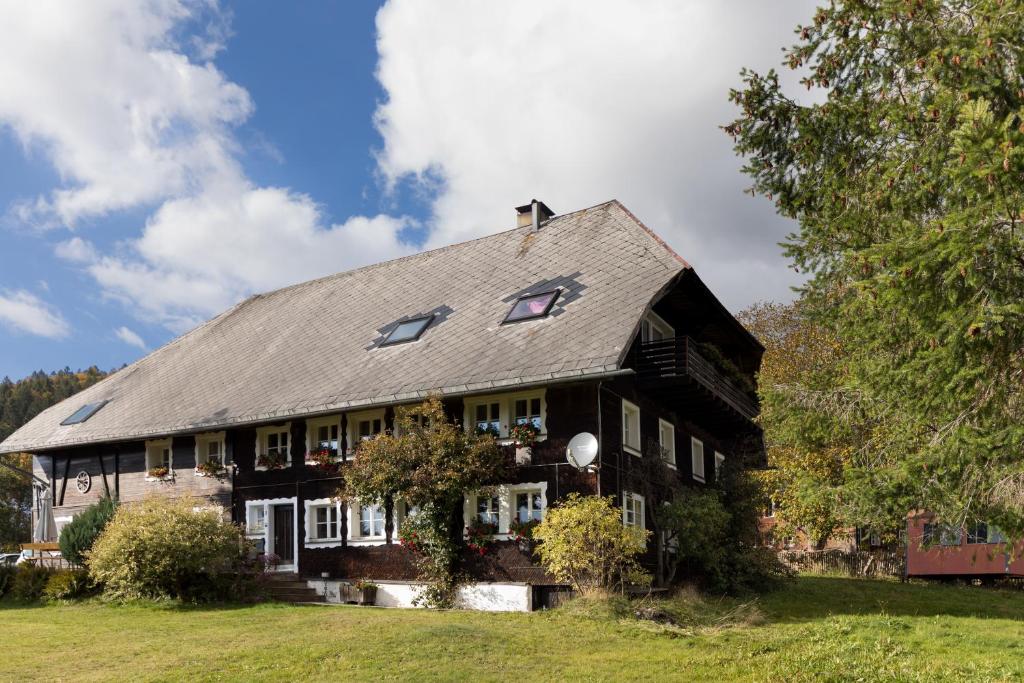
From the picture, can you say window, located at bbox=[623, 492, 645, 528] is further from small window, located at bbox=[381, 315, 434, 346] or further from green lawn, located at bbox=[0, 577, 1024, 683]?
small window, located at bbox=[381, 315, 434, 346]

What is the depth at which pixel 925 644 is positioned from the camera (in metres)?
14.0

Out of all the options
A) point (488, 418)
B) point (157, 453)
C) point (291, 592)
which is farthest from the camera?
point (157, 453)

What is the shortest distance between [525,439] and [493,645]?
6084 millimetres

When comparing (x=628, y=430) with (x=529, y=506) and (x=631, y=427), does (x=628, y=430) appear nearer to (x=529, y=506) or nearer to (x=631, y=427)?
(x=631, y=427)

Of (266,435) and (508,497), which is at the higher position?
(266,435)

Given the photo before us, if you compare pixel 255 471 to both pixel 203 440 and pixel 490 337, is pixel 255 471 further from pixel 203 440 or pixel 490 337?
pixel 490 337

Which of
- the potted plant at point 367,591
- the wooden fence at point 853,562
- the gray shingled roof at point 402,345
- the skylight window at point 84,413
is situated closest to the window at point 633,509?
the gray shingled roof at point 402,345

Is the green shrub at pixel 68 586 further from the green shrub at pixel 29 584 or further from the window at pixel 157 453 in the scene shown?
the window at pixel 157 453

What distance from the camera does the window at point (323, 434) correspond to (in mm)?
21891

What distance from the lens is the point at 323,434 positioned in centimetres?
2227

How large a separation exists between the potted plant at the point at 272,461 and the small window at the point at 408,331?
11.7 ft

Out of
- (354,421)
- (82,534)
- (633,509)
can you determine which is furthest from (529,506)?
(82,534)

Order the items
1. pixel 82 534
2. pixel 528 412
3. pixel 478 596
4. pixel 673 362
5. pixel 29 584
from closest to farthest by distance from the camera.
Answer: pixel 478 596 < pixel 528 412 < pixel 673 362 < pixel 29 584 < pixel 82 534

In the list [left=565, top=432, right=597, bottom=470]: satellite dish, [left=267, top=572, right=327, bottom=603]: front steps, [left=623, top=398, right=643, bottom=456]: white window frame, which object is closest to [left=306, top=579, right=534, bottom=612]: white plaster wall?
[left=267, top=572, right=327, bottom=603]: front steps
